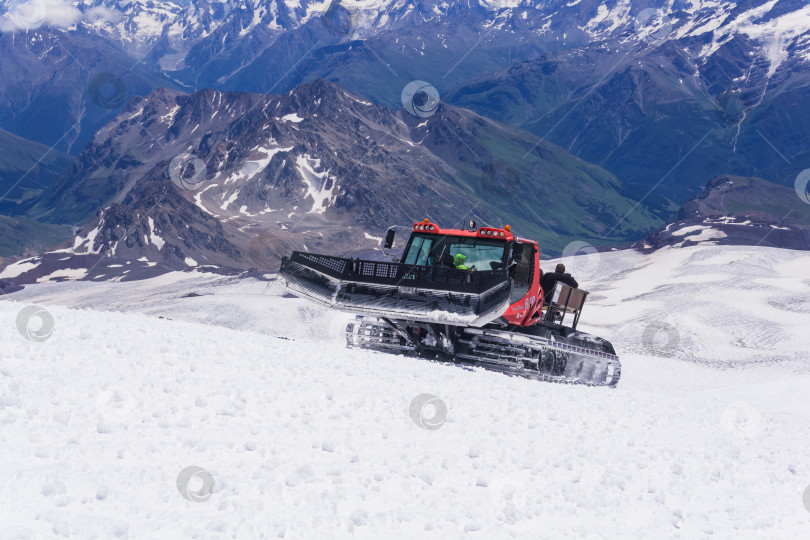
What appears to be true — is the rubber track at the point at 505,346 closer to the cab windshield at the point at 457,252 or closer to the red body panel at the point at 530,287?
the red body panel at the point at 530,287

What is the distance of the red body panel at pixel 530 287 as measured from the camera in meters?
16.3

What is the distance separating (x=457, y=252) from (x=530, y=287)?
185 cm

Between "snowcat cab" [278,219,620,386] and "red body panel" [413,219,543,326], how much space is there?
0.9 inches

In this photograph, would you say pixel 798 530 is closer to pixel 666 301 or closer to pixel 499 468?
pixel 499 468

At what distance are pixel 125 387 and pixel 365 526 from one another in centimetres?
429

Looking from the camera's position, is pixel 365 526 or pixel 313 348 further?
pixel 313 348

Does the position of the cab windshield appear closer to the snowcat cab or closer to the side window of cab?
the snowcat cab

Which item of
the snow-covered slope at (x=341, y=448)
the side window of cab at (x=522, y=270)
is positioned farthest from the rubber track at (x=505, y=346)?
the snow-covered slope at (x=341, y=448)

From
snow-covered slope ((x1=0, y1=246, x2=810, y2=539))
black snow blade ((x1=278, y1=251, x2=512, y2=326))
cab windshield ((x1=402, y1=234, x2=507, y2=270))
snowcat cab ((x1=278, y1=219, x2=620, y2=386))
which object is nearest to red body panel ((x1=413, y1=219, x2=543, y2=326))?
snowcat cab ((x1=278, y1=219, x2=620, y2=386))

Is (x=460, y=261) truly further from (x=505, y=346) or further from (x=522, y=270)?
(x=505, y=346)

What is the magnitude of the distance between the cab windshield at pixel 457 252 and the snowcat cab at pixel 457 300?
2cm

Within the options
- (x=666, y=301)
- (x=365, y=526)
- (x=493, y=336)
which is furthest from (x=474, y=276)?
(x=666, y=301)

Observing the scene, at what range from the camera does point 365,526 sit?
707 centimetres

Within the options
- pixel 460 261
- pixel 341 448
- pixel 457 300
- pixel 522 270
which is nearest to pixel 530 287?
pixel 522 270
